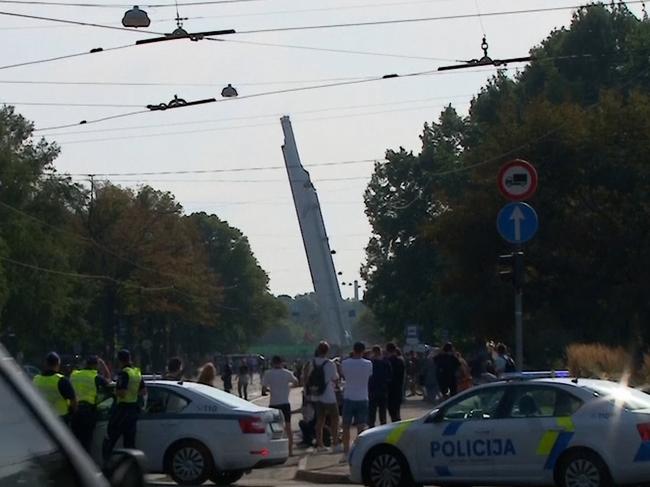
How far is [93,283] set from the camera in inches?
3310

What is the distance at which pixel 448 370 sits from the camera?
103 feet

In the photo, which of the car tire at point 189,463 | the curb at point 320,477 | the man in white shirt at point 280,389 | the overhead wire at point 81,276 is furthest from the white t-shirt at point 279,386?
the overhead wire at point 81,276

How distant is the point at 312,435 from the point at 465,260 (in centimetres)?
1908

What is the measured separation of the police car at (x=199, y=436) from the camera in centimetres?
1952

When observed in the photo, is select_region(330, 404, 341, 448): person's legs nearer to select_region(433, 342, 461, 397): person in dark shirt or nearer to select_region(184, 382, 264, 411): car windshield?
select_region(184, 382, 264, 411): car windshield

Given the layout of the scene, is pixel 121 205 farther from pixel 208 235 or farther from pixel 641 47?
pixel 208 235

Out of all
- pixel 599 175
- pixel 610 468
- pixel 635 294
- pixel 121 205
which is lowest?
pixel 610 468

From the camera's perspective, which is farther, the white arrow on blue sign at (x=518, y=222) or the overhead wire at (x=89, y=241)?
the overhead wire at (x=89, y=241)

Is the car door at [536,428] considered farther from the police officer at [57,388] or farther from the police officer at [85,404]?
the police officer at [85,404]

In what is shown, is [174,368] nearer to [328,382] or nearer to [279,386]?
[279,386]

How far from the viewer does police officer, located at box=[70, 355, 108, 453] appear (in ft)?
62.6

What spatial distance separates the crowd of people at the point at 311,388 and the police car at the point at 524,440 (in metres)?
3.41

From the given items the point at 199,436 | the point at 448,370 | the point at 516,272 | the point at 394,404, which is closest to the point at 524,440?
the point at 516,272

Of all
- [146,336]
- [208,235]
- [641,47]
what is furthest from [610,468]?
[208,235]
